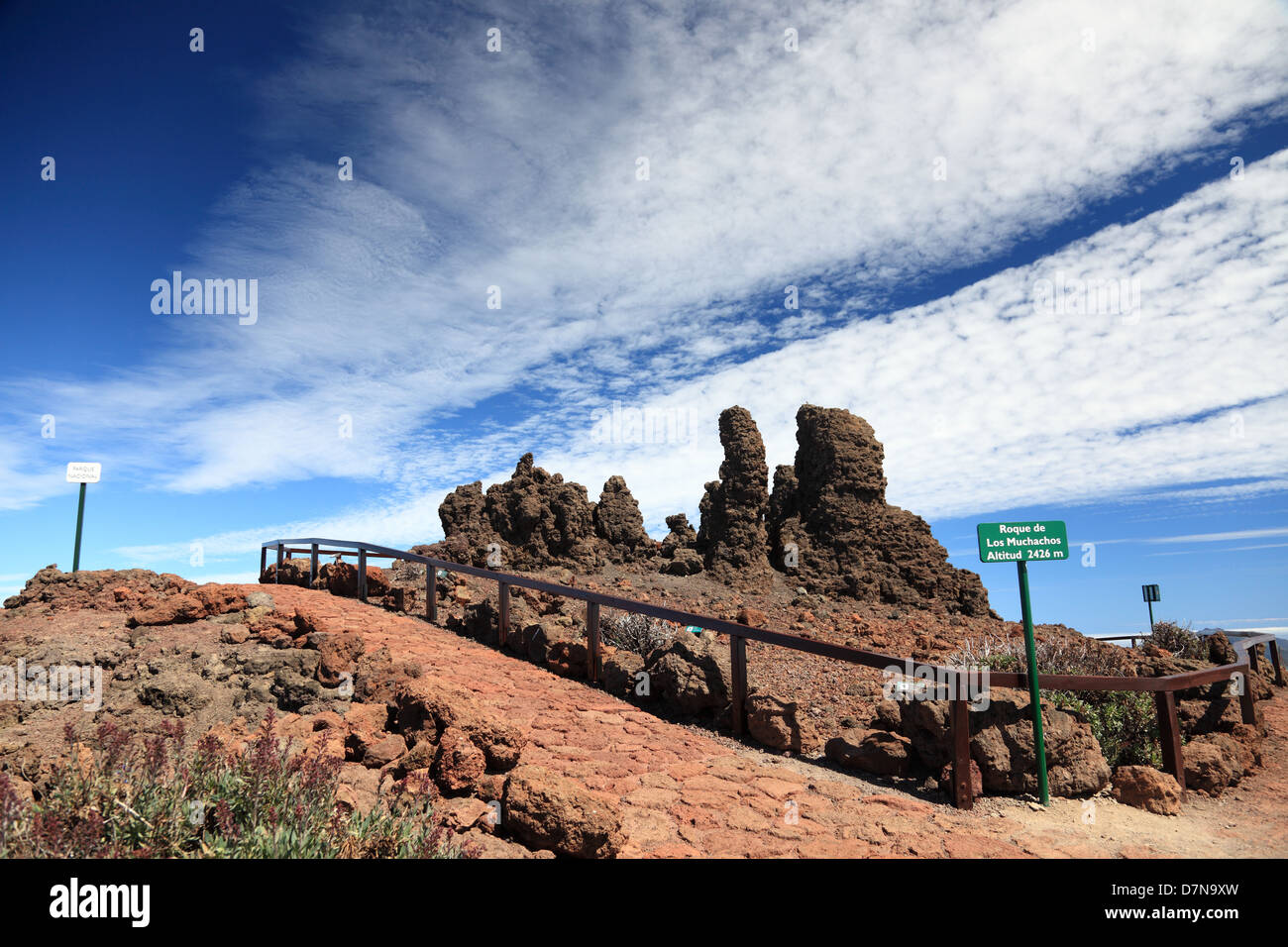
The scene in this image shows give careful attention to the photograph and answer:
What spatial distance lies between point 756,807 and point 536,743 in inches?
83.0

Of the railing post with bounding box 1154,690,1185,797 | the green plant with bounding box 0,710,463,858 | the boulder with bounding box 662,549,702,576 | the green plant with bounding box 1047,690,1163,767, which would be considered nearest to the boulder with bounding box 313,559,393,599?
the green plant with bounding box 0,710,463,858

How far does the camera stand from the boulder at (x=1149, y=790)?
22.2 ft

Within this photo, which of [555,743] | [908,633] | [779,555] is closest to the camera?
[555,743]

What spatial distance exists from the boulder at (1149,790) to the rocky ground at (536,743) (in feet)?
0.40

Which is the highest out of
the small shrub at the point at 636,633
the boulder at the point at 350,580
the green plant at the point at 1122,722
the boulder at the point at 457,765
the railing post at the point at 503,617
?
the boulder at the point at 350,580

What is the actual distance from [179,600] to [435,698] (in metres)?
6.12

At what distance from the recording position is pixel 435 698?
5.86 meters

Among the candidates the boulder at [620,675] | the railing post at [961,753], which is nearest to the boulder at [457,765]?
the boulder at [620,675]

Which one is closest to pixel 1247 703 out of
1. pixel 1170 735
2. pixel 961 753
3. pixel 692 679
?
pixel 1170 735

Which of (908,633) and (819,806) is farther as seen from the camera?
(908,633)

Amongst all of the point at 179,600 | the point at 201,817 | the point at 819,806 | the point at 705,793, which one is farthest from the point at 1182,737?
the point at 179,600

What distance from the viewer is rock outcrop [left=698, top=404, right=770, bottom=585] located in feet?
73.2

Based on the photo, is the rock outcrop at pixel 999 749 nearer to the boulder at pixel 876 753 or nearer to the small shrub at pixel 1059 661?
the boulder at pixel 876 753
